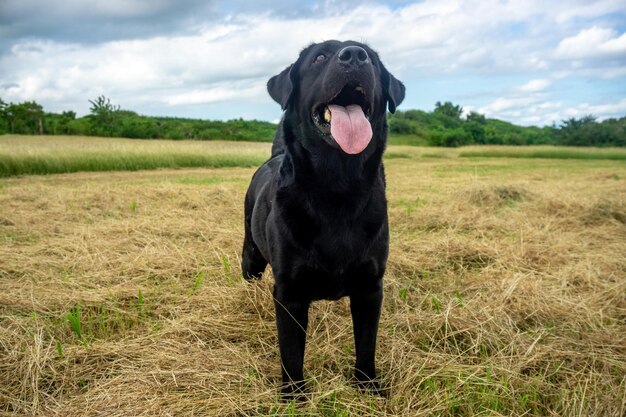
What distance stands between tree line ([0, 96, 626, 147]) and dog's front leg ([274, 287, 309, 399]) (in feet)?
122

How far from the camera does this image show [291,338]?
7.20 feet

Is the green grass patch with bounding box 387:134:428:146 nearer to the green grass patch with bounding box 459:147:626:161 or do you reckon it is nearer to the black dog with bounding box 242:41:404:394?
the green grass patch with bounding box 459:147:626:161

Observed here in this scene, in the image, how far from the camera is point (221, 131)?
143 feet

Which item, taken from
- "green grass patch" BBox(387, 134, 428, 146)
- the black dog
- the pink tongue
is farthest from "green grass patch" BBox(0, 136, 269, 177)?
"green grass patch" BBox(387, 134, 428, 146)

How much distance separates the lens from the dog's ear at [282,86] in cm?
238

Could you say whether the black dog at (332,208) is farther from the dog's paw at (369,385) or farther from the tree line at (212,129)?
the tree line at (212,129)

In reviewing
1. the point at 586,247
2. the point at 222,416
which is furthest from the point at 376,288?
the point at 586,247

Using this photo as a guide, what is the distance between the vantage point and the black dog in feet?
6.93

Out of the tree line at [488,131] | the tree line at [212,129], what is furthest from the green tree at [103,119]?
the tree line at [488,131]

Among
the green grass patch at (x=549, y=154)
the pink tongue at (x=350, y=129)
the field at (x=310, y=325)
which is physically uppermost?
the pink tongue at (x=350, y=129)

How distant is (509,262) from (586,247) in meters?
1.36

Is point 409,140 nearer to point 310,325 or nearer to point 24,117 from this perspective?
point 24,117

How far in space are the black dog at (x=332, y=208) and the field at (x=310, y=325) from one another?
33 centimetres

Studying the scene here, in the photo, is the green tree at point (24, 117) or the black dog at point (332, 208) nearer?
the black dog at point (332, 208)
